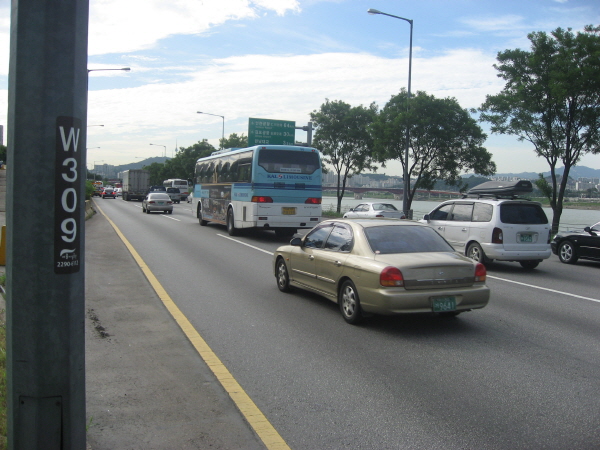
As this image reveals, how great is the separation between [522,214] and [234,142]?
2245 inches

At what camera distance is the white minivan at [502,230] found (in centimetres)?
1319

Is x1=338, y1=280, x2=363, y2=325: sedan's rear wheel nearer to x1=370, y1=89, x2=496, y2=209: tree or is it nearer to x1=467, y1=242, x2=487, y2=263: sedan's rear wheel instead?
x1=467, y1=242, x2=487, y2=263: sedan's rear wheel

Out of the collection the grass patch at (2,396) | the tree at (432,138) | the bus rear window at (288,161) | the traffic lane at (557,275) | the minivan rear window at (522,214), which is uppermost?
the tree at (432,138)

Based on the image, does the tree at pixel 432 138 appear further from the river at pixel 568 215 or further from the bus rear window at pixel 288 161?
the bus rear window at pixel 288 161

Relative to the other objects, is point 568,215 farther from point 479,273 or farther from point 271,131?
point 479,273

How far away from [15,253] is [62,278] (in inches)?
9.9

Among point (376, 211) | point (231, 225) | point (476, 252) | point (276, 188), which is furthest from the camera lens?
point (376, 211)

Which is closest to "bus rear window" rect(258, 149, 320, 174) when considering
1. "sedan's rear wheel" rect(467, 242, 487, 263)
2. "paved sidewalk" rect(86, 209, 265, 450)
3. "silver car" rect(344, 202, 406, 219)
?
"sedan's rear wheel" rect(467, 242, 487, 263)

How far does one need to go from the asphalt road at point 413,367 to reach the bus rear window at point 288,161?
31.0ft

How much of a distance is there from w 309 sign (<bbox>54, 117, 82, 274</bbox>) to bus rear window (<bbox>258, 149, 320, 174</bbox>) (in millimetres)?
16835

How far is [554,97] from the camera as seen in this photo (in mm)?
22172

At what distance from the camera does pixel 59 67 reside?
2906 millimetres

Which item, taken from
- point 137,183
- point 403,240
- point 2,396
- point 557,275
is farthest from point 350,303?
point 137,183

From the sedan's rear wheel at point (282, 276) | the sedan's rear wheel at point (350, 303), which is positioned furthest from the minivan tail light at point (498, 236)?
the sedan's rear wheel at point (350, 303)
